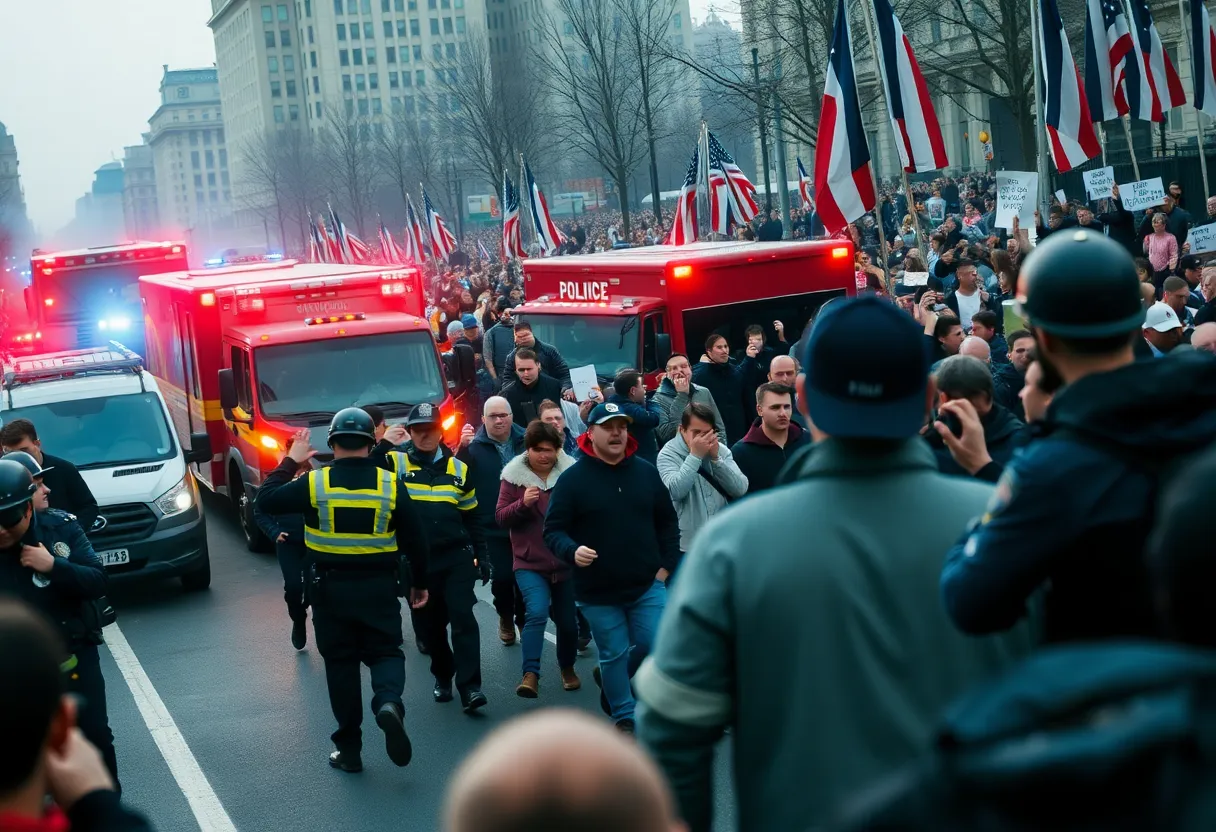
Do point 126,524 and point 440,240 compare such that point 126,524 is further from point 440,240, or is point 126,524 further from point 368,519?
point 440,240

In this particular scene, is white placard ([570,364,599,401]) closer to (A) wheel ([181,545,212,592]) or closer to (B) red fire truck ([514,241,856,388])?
(B) red fire truck ([514,241,856,388])

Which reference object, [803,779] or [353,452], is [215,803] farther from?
[803,779]

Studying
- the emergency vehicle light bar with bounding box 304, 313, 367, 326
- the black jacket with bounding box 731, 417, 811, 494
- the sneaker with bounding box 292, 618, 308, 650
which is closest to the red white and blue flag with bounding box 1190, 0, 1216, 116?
the emergency vehicle light bar with bounding box 304, 313, 367, 326

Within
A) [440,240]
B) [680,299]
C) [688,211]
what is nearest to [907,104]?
[680,299]

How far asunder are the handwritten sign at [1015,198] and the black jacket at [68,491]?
10.1 m

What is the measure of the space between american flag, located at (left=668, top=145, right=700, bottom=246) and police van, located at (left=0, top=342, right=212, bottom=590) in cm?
1079

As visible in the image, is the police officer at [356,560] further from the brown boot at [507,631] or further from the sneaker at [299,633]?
the sneaker at [299,633]

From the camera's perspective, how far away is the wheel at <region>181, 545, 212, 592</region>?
13906 mm

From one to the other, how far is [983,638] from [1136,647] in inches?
56.5

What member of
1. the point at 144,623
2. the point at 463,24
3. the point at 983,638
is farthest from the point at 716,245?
the point at 463,24

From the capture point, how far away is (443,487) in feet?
31.1

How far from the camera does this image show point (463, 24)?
548 feet

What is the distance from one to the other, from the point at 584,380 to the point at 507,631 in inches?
149

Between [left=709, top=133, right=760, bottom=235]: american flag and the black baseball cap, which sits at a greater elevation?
[left=709, top=133, right=760, bottom=235]: american flag
